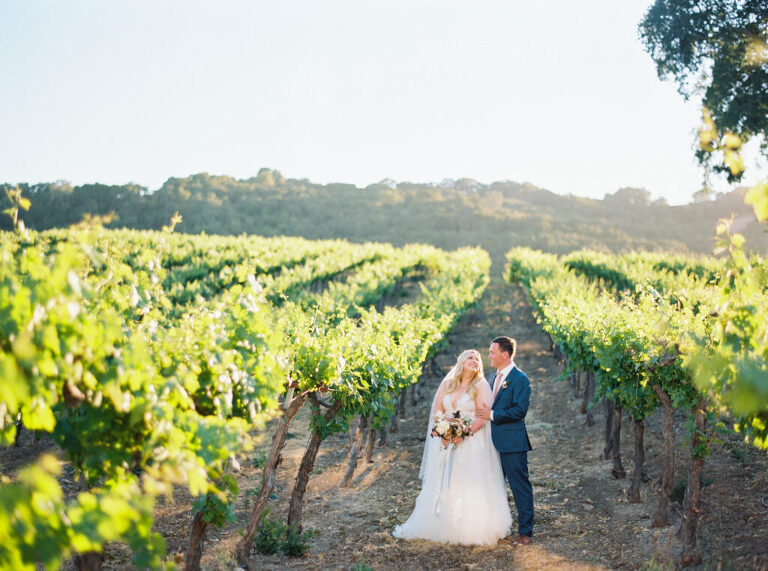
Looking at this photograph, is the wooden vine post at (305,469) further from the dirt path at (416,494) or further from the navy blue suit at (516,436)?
the navy blue suit at (516,436)

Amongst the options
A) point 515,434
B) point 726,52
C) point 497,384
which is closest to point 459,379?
point 497,384

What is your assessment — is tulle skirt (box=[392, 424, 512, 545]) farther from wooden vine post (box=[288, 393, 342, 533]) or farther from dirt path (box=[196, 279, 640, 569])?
wooden vine post (box=[288, 393, 342, 533])

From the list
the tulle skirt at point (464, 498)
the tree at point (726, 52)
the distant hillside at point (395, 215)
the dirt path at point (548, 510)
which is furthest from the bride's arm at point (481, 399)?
the distant hillside at point (395, 215)

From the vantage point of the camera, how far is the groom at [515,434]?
6039 mm

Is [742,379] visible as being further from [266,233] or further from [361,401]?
[266,233]

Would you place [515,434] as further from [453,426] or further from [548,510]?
[548,510]

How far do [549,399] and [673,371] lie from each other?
22.9 ft

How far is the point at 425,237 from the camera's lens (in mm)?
70875

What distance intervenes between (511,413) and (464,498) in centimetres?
100

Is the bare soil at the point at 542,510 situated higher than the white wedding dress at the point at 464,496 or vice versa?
the white wedding dress at the point at 464,496

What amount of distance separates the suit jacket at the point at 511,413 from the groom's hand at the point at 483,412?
0.07 meters

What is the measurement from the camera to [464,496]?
19.8 ft

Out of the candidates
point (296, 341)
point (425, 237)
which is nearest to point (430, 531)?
point (296, 341)

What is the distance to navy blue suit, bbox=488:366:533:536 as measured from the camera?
6.04 meters
